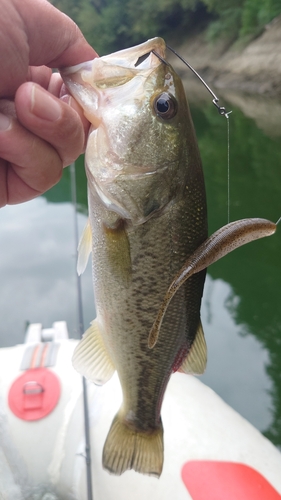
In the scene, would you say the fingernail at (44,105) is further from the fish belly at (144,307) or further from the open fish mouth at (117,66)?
the fish belly at (144,307)

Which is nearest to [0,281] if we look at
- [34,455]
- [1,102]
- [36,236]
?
[36,236]

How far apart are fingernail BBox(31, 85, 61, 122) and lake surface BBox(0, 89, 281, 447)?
10.5 ft

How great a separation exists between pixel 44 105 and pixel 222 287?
434cm

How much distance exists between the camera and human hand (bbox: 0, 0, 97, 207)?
1136 millimetres

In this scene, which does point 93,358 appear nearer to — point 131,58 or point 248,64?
point 131,58

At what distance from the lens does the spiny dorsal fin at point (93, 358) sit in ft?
4.73

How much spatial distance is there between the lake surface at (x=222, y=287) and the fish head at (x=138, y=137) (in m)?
2.94

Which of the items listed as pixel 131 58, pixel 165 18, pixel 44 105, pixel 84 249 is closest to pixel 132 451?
pixel 84 249

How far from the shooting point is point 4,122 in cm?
117

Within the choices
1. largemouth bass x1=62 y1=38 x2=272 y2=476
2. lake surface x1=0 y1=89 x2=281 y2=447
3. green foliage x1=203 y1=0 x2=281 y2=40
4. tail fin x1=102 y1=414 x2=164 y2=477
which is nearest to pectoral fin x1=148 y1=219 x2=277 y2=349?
largemouth bass x1=62 y1=38 x2=272 y2=476

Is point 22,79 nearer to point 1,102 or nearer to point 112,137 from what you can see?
point 1,102

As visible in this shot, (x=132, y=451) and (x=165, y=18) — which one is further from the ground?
(x=165, y=18)

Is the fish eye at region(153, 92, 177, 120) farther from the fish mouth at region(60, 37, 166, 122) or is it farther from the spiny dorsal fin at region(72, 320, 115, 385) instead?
the spiny dorsal fin at region(72, 320, 115, 385)

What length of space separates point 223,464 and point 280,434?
171 cm
